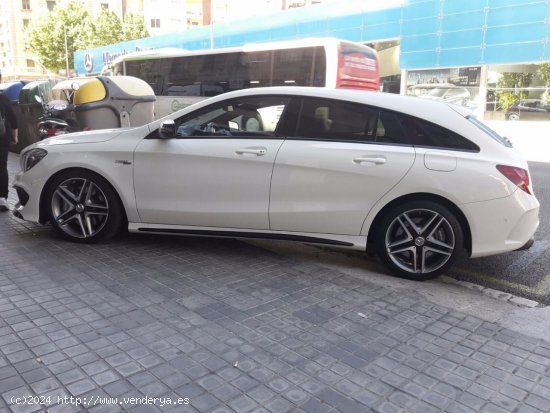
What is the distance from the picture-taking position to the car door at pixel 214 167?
4336 mm

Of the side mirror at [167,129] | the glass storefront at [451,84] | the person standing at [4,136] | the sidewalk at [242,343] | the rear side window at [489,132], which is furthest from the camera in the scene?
the glass storefront at [451,84]

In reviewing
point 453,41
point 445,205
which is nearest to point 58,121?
point 445,205

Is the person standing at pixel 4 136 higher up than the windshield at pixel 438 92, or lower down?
lower down

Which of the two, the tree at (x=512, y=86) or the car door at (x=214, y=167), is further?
the tree at (x=512, y=86)

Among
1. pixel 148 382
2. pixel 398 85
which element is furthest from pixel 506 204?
pixel 398 85

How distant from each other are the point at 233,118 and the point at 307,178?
0.90 m

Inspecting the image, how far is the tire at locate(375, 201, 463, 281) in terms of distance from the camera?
404 cm

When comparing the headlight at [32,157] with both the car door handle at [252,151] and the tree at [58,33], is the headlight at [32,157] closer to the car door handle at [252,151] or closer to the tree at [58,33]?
the car door handle at [252,151]

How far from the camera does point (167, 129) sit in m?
4.44

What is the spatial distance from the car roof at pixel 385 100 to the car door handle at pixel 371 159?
17.8 inches

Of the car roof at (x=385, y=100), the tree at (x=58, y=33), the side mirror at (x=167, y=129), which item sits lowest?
the side mirror at (x=167, y=129)

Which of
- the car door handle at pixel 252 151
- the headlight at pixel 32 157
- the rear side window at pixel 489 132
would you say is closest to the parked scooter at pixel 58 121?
the headlight at pixel 32 157

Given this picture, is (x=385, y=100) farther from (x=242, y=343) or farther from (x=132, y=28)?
(x=132, y=28)

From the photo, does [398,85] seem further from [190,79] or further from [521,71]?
[190,79]
